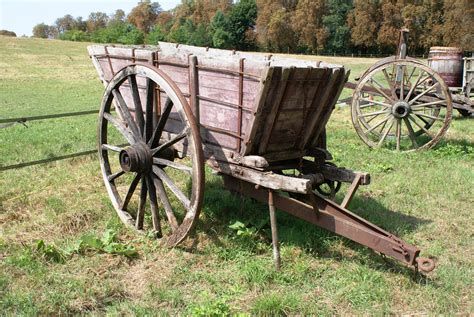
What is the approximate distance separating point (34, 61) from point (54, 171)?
3563 cm

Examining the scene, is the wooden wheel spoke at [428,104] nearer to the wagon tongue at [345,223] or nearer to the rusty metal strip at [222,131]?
the wagon tongue at [345,223]

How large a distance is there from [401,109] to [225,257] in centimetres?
606

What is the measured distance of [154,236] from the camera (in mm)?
4953

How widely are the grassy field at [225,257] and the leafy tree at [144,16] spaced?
10698 centimetres

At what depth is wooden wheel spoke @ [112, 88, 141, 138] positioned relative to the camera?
511 cm

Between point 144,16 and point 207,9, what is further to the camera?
point 144,16

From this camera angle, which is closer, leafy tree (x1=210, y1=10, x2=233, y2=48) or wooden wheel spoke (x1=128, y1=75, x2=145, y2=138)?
wooden wheel spoke (x1=128, y1=75, x2=145, y2=138)

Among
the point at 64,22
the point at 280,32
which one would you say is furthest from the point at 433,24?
the point at 64,22

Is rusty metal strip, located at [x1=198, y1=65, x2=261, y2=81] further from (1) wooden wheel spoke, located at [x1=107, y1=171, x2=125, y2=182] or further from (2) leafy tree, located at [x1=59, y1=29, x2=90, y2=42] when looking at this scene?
(2) leafy tree, located at [x1=59, y1=29, x2=90, y2=42]

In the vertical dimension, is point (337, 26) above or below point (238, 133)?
above

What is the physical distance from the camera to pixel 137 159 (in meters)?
4.79

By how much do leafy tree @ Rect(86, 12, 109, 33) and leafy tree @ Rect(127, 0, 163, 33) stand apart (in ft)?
53.3

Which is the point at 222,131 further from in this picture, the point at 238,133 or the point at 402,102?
the point at 402,102

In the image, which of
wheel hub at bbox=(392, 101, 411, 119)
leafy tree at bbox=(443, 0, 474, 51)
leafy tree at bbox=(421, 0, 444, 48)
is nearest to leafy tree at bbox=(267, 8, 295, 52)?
leafy tree at bbox=(421, 0, 444, 48)
